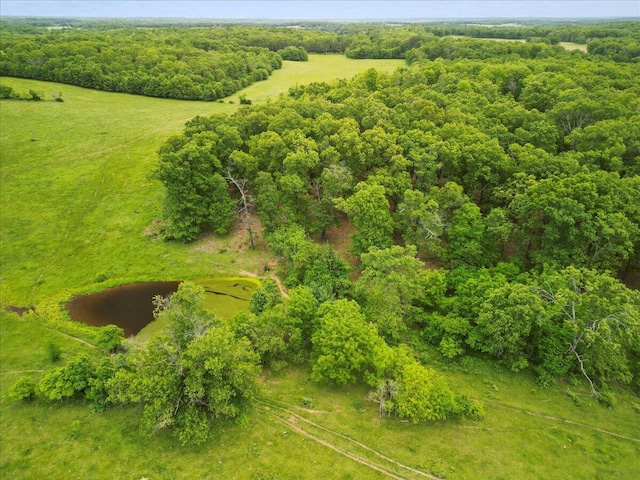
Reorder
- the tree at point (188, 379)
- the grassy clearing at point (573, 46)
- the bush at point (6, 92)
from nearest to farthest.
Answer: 1. the tree at point (188, 379)
2. the bush at point (6, 92)
3. the grassy clearing at point (573, 46)

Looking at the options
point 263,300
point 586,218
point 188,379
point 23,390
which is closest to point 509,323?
point 586,218

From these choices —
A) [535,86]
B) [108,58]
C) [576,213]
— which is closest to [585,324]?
[576,213]

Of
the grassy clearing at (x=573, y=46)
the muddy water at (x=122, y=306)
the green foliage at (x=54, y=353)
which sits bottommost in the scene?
the muddy water at (x=122, y=306)

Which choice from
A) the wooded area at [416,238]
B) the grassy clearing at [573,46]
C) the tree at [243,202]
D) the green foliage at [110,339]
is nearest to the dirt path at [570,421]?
the wooded area at [416,238]

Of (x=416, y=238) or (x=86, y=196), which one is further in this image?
(x=86, y=196)

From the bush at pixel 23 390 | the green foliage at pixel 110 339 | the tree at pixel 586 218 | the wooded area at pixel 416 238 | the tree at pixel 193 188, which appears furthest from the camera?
the tree at pixel 193 188

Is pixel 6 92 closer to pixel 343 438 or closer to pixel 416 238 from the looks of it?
Answer: pixel 416 238

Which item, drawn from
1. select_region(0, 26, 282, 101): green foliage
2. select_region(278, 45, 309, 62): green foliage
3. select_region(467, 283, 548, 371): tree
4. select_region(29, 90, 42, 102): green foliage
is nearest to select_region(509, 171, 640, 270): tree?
select_region(467, 283, 548, 371): tree

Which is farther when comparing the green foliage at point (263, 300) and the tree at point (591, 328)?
the green foliage at point (263, 300)

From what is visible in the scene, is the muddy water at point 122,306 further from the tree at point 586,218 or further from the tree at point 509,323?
the tree at point 586,218
